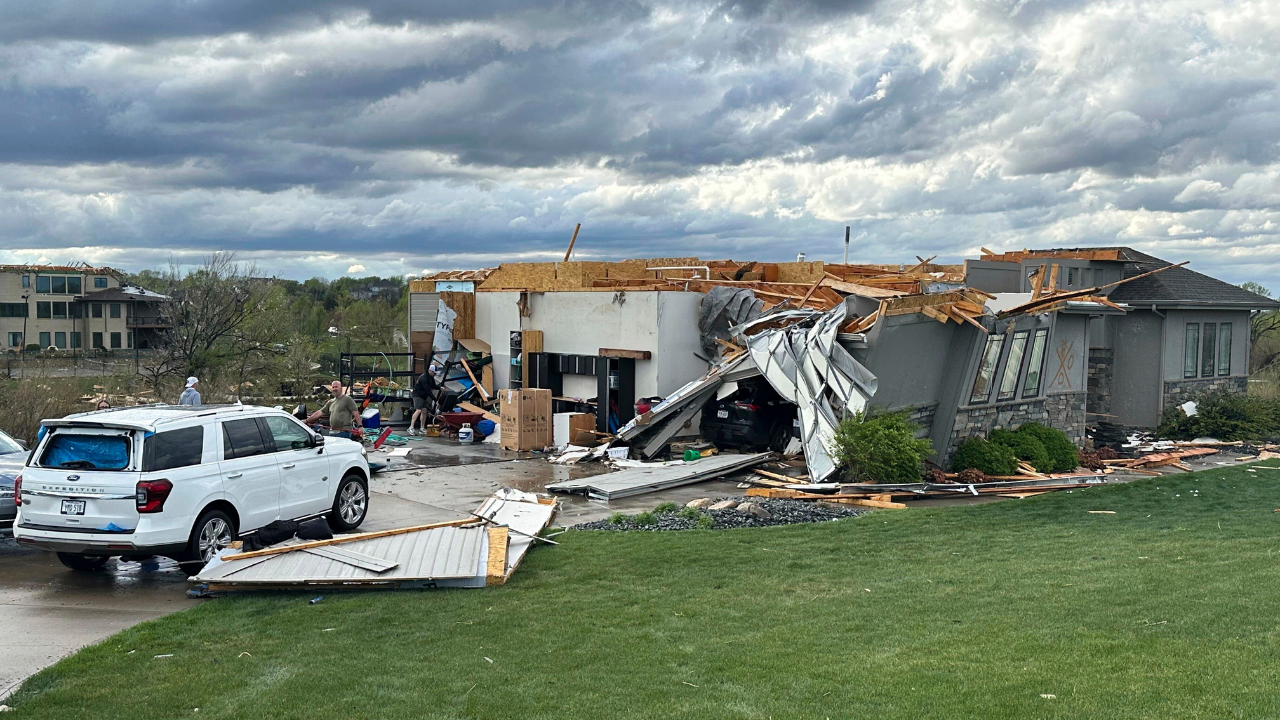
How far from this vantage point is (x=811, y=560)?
10641mm

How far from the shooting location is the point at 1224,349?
28.3 meters

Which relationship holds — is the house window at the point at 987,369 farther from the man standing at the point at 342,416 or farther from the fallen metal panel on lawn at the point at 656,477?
the man standing at the point at 342,416

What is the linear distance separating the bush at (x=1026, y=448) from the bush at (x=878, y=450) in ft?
11.4

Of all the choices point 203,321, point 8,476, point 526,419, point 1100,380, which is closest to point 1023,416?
point 1100,380

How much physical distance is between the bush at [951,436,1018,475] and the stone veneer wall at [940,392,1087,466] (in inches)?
7.5

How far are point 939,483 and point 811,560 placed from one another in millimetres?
6926

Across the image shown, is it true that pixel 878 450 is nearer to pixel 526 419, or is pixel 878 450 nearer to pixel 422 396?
pixel 526 419

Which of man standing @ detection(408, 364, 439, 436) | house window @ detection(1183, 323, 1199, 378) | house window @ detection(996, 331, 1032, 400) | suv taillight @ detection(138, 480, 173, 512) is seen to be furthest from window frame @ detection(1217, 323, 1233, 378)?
suv taillight @ detection(138, 480, 173, 512)

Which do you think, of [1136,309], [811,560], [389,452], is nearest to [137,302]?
[389,452]

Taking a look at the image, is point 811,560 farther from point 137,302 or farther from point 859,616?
point 137,302

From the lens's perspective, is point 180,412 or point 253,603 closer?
point 253,603

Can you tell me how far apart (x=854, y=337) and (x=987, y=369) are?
3.96 metres

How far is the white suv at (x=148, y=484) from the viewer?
9.75 meters

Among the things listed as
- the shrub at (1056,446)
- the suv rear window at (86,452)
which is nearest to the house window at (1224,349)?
the shrub at (1056,446)
